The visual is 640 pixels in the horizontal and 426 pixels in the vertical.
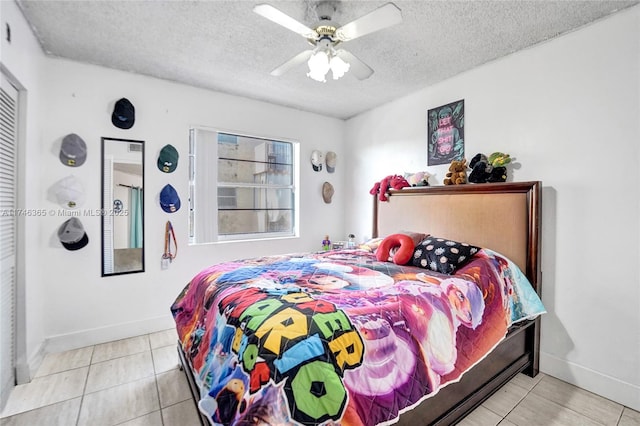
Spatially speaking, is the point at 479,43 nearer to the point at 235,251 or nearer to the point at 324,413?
the point at 324,413

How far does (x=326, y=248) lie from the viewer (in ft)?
13.1

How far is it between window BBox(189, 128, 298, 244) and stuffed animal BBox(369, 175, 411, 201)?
116 centimetres

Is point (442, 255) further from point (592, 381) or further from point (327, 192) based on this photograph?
point (327, 192)

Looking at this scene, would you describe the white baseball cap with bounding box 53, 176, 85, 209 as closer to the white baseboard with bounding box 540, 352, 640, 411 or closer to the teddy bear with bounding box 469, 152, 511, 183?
the teddy bear with bounding box 469, 152, 511, 183

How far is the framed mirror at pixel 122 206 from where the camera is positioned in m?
2.72

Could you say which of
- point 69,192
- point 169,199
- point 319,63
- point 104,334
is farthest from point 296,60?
point 104,334

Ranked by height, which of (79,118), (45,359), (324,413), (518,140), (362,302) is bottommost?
(45,359)

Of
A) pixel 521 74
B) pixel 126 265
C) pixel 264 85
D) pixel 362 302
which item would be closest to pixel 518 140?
pixel 521 74

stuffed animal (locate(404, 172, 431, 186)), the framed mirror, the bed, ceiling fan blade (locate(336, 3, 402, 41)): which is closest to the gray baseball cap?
the framed mirror

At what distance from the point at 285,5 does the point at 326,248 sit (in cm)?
283

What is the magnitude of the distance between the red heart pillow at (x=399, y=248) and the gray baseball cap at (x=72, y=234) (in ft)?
8.67

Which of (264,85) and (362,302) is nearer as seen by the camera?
(362,302)

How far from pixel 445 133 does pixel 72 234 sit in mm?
3630

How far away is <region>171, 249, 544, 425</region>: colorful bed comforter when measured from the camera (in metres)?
1.03
